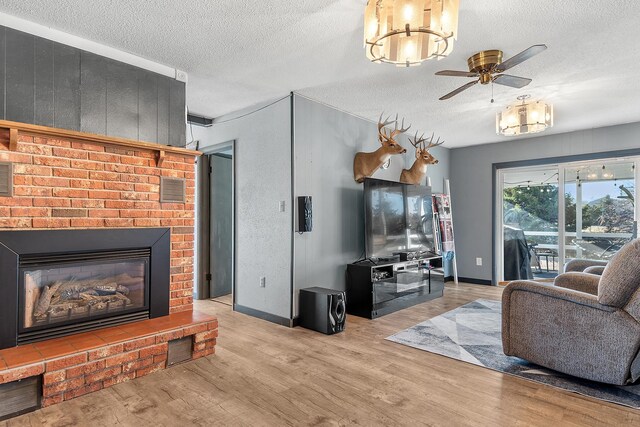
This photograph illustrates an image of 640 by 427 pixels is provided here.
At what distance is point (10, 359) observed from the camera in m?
2.04

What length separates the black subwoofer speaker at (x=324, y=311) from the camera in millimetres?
3434

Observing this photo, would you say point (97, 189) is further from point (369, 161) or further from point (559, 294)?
point (559, 294)

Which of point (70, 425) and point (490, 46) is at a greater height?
point (490, 46)

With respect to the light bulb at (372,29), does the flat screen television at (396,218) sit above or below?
below

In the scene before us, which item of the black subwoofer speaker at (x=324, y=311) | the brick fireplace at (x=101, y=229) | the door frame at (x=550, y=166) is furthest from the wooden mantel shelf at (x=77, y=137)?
the door frame at (x=550, y=166)

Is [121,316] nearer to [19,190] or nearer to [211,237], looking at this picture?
[19,190]

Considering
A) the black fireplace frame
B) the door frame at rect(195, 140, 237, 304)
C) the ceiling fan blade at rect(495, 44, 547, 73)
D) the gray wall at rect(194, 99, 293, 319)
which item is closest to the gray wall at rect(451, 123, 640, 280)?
the ceiling fan blade at rect(495, 44, 547, 73)

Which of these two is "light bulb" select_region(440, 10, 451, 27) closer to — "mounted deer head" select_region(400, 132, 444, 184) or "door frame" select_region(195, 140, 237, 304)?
"mounted deer head" select_region(400, 132, 444, 184)

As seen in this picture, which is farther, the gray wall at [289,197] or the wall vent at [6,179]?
the gray wall at [289,197]

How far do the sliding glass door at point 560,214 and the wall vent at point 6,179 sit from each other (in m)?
6.18

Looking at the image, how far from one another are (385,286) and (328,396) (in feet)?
6.97

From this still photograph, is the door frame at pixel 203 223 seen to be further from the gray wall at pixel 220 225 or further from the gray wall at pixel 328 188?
the gray wall at pixel 328 188

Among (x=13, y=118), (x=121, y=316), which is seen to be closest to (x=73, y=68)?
(x=13, y=118)

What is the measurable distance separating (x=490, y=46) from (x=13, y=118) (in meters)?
3.33
